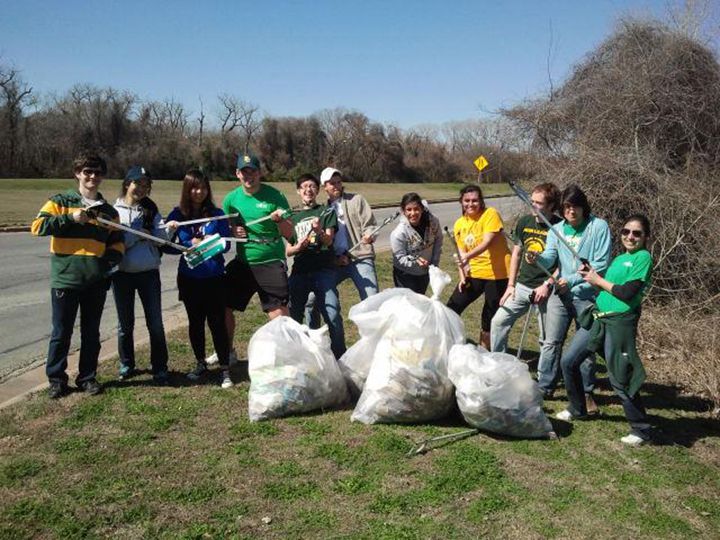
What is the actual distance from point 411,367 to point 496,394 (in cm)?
58

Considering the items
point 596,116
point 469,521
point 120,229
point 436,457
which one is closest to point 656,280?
point 596,116

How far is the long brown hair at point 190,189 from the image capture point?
4922 mm

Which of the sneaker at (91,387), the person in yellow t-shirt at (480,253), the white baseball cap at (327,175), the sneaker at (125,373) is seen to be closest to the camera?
the sneaker at (91,387)

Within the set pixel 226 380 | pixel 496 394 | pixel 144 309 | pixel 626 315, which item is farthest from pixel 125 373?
pixel 626 315

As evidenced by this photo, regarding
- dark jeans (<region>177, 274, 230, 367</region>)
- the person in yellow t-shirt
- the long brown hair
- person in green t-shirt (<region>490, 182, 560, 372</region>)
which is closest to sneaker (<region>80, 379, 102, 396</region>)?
dark jeans (<region>177, 274, 230, 367</region>)

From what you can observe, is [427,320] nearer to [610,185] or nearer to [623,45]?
[610,185]

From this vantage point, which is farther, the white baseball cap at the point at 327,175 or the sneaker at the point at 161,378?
the white baseball cap at the point at 327,175

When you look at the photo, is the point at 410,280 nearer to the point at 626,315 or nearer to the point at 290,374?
the point at 290,374

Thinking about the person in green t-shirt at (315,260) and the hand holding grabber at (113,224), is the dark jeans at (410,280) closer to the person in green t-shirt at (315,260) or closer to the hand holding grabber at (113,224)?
the person in green t-shirt at (315,260)

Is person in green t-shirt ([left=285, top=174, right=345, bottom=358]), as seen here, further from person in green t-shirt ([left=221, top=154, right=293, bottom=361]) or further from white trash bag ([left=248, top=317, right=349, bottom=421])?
white trash bag ([left=248, top=317, right=349, bottom=421])

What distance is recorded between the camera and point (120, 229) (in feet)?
15.2

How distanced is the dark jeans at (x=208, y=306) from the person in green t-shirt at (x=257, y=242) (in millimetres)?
111

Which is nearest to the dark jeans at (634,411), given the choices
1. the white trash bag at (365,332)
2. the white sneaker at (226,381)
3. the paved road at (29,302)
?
the white trash bag at (365,332)

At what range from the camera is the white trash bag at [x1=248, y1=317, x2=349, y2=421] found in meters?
4.23
